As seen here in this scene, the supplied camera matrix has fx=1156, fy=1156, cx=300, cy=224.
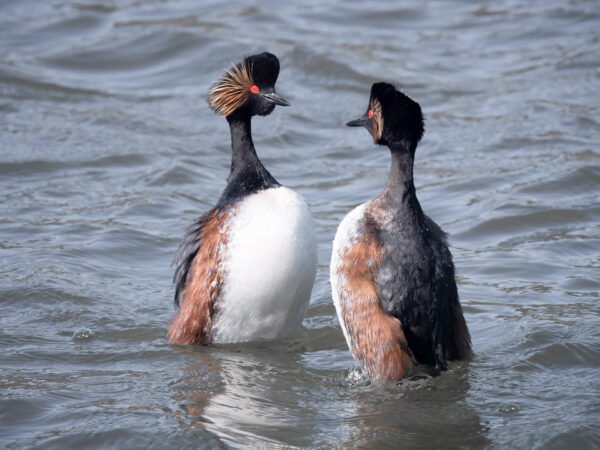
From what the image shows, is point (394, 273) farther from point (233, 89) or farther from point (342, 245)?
point (233, 89)

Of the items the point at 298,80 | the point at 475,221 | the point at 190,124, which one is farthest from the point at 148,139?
the point at 475,221

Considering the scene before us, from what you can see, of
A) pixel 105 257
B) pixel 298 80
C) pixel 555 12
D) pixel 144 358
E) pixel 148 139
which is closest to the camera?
pixel 144 358

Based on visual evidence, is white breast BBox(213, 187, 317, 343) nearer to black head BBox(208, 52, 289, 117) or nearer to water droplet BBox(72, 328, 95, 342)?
black head BBox(208, 52, 289, 117)

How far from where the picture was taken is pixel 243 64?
29.9ft

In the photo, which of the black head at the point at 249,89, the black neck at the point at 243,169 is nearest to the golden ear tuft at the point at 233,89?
the black head at the point at 249,89

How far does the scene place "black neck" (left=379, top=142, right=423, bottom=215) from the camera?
7984 mm

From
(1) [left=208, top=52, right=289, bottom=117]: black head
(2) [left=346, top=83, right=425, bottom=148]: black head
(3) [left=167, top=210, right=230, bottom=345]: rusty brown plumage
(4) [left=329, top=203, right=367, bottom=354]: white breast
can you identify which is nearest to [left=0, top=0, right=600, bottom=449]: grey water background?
(3) [left=167, top=210, right=230, bottom=345]: rusty brown plumage

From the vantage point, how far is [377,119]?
7.93 metres

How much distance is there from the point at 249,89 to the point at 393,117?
168 cm

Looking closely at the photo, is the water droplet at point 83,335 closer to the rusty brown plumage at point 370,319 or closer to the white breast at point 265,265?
the white breast at point 265,265

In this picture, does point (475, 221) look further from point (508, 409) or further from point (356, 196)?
point (508, 409)

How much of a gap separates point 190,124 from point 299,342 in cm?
654

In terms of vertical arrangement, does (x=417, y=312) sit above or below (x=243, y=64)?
below

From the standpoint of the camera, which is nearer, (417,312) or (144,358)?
(417,312)
